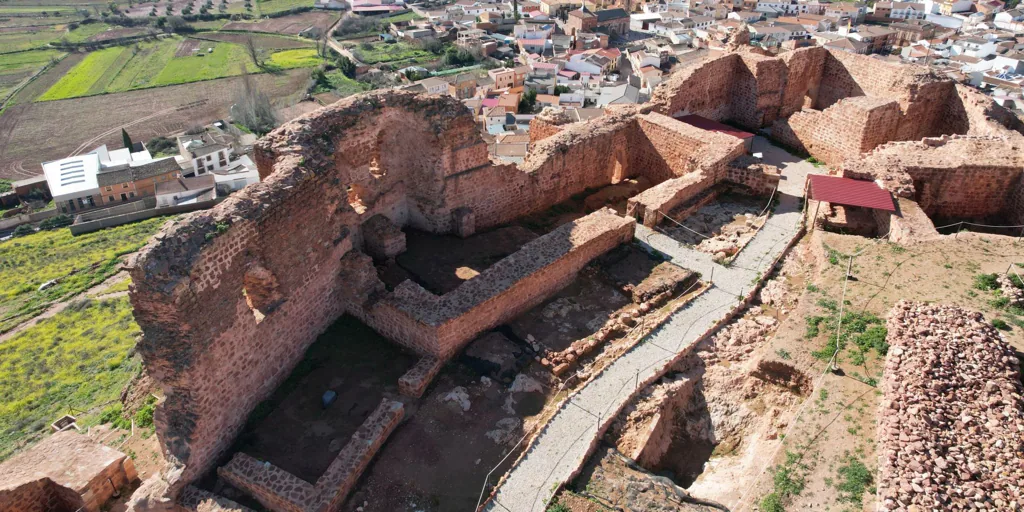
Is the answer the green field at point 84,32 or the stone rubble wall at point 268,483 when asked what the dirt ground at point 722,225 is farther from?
the green field at point 84,32

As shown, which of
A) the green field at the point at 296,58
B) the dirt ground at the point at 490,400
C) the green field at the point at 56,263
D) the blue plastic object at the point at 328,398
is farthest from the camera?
the green field at the point at 296,58

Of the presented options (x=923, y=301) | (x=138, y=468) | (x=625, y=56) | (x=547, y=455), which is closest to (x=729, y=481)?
(x=547, y=455)

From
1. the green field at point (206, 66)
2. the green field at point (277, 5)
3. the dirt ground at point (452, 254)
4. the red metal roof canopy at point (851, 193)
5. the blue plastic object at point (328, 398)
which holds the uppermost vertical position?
the red metal roof canopy at point (851, 193)

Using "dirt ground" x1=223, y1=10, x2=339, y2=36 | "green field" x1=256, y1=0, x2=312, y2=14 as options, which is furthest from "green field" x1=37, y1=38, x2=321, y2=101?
"green field" x1=256, y1=0, x2=312, y2=14

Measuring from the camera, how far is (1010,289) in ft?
38.0

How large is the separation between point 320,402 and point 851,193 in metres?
11.7

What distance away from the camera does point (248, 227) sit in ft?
33.2

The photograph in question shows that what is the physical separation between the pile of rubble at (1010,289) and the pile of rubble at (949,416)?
5.25 feet

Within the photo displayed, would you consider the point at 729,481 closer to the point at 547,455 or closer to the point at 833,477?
the point at 833,477

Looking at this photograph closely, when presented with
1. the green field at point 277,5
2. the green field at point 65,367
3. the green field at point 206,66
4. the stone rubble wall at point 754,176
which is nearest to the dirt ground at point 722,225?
the stone rubble wall at point 754,176

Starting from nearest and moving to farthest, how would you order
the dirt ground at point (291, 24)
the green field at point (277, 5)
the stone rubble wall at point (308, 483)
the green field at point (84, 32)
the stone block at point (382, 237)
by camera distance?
the stone rubble wall at point (308, 483), the stone block at point (382, 237), the green field at point (84, 32), the dirt ground at point (291, 24), the green field at point (277, 5)

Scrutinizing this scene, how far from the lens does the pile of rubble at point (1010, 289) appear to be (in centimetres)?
1132

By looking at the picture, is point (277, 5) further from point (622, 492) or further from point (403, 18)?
point (622, 492)

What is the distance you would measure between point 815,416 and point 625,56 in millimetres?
74483
